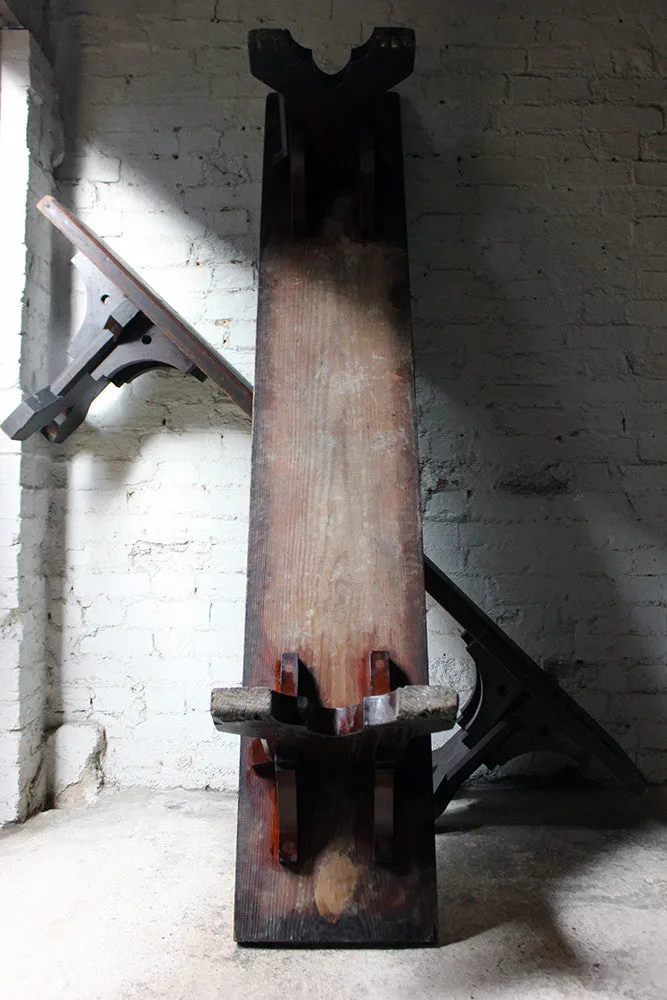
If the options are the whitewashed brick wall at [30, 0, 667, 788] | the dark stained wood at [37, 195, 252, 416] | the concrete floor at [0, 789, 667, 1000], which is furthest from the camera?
the whitewashed brick wall at [30, 0, 667, 788]

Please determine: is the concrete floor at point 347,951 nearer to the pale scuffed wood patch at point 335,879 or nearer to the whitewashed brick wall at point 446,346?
the pale scuffed wood patch at point 335,879

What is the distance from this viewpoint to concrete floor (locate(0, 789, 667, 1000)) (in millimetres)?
1090

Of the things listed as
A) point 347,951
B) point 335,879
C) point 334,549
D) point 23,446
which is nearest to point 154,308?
point 23,446

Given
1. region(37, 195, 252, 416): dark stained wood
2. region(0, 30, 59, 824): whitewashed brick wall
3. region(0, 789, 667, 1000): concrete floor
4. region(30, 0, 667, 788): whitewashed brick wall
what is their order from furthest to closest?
region(30, 0, 667, 788): whitewashed brick wall
region(0, 30, 59, 824): whitewashed brick wall
region(37, 195, 252, 416): dark stained wood
region(0, 789, 667, 1000): concrete floor

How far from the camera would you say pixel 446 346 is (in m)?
1.85

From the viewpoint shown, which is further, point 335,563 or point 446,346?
point 446,346

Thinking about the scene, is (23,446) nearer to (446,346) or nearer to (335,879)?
(446,346)

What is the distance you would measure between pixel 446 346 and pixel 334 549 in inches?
31.6

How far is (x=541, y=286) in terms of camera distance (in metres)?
1.85

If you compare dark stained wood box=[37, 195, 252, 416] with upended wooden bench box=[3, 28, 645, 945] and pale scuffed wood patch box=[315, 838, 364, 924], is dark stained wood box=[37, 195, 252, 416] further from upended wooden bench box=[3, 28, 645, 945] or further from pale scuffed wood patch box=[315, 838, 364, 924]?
pale scuffed wood patch box=[315, 838, 364, 924]

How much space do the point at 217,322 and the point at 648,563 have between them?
1.28m

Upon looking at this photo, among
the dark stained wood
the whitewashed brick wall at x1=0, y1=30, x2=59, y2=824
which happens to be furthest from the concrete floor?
the dark stained wood

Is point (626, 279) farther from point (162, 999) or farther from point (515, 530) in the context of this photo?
point (162, 999)

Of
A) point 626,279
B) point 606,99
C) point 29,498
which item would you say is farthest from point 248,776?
point 606,99
